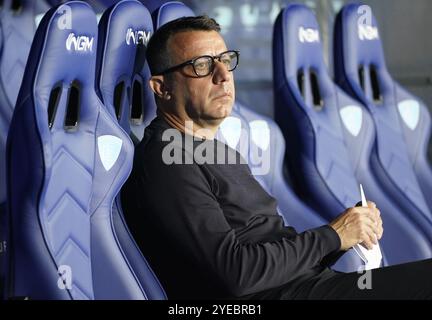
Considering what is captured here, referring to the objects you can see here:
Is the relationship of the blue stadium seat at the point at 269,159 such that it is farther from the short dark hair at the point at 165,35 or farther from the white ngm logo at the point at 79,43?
the white ngm logo at the point at 79,43

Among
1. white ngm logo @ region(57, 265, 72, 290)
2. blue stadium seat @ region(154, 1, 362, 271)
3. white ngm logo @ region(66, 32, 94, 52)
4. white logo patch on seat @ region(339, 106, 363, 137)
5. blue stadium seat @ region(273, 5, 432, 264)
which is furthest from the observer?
white logo patch on seat @ region(339, 106, 363, 137)

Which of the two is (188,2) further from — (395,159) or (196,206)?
(196,206)

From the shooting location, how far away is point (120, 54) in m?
1.90

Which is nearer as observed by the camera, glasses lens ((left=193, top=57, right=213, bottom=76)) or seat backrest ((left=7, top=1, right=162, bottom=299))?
seat backrest ((left=7, top=1, right=162, bottom=299))

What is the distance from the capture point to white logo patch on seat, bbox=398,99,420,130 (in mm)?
2760

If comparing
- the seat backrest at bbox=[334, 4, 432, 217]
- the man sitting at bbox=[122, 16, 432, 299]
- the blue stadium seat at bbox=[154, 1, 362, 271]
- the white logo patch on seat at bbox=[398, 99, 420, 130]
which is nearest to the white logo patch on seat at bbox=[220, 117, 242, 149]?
the blue stadium seat at bbox=[154, 1, 362, 271]

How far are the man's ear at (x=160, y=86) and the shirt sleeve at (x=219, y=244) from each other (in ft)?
0.74

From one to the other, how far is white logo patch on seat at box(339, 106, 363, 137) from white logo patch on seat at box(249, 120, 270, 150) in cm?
33

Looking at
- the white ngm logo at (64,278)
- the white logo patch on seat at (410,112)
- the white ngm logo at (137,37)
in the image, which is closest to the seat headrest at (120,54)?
the white ngm logo at (137,37)

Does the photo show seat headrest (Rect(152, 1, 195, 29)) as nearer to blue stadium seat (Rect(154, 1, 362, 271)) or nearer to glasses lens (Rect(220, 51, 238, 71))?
blue stadium seat (Rect(154, 1, 362, 271))

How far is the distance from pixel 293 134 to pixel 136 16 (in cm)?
67

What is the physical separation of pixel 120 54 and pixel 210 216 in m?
0.43

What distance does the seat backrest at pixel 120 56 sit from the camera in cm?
187
